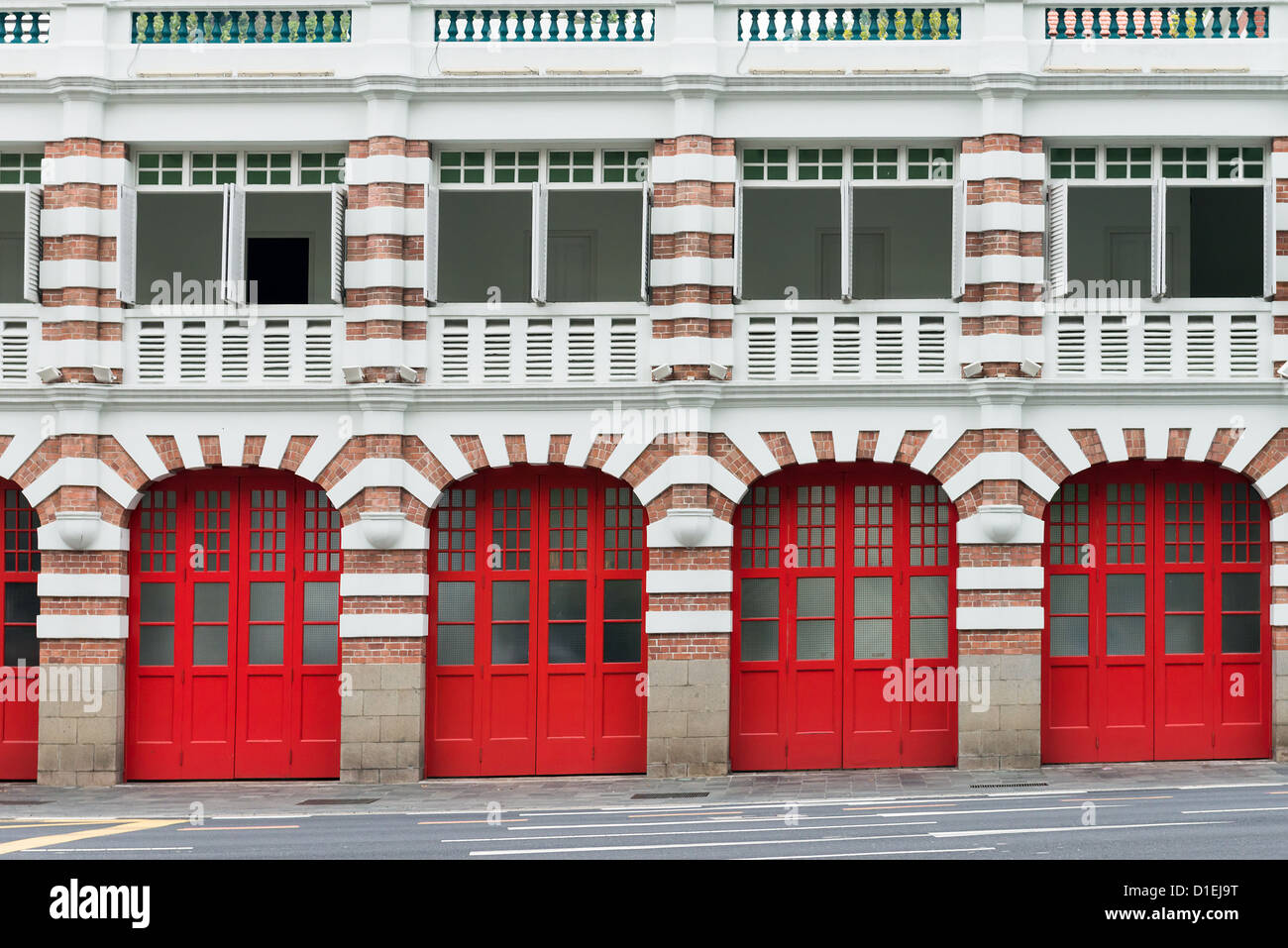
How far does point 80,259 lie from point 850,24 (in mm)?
9748

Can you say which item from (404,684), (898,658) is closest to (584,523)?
(404,684)

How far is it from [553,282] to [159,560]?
5.99 meters

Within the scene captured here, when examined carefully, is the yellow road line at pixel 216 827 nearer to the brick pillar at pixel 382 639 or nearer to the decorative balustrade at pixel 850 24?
the brick pillar at pixel 382 639

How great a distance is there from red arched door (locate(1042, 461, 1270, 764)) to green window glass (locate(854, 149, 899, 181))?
4442mm

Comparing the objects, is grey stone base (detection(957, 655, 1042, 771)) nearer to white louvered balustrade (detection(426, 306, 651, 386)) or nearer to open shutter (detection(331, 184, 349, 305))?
white louvered balustrade (detection(426, 306, 651, 386))

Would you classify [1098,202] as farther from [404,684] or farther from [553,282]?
[404,684]

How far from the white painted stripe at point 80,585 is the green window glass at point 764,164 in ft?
29.9

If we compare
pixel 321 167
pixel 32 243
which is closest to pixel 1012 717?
pixel 321 167

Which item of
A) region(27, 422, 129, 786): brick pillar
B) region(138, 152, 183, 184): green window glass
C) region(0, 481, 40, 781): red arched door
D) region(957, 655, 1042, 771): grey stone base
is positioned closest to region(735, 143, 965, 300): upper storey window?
region(957, 655, 1042, 771): grey stone base

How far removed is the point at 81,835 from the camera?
1543cm

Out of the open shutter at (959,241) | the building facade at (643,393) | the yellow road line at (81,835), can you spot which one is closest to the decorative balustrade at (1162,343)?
the building facade at (643,393)

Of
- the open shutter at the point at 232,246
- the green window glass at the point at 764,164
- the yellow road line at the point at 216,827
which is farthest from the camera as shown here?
the green window glass at the point at 764,164

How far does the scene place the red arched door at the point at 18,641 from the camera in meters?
19.8

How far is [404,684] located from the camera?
19.2 meters
